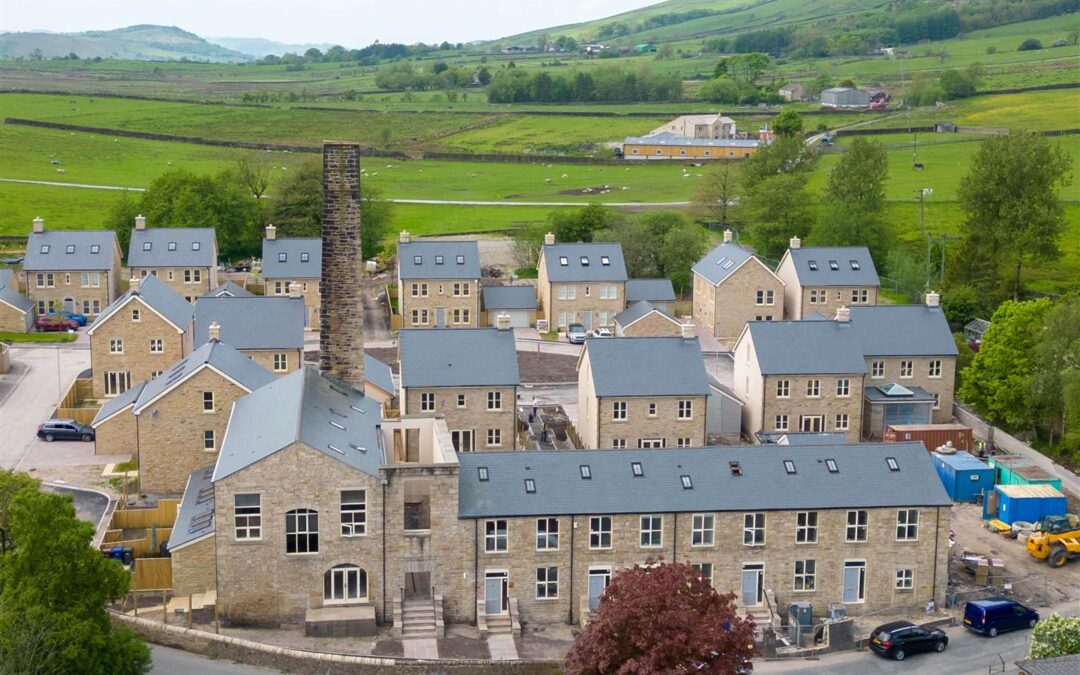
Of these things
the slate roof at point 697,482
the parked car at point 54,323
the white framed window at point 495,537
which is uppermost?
the parked car at point 54,323

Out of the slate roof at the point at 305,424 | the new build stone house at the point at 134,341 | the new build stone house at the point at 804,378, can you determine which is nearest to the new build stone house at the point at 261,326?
the new build stone house at the point at 134,341

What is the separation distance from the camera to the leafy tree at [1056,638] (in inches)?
1563

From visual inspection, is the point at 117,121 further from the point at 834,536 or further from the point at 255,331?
the point at 834,536

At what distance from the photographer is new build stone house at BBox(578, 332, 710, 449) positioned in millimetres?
63312

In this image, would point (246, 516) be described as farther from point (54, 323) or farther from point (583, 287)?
point (54, 323)

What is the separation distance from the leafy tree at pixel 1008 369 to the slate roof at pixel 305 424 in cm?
2094

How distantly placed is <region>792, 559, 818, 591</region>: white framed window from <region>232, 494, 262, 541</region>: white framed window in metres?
19.4

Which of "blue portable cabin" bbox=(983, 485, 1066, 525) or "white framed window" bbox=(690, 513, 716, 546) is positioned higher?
"white framed window" bbox=(690, 513, 716, 546)

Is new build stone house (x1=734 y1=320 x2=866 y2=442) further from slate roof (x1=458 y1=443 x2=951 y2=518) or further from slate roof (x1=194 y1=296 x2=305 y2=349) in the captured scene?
slate roof (x1=194 y1=296 x2=305 y2=349)

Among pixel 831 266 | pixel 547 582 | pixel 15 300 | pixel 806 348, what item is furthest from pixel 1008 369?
pixel 15 300

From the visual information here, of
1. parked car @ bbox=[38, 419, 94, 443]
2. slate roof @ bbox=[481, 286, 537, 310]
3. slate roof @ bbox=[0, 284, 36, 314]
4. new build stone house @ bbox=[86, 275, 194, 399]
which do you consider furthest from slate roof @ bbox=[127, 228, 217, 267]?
parked car @ bbox=[38, 419, 94, 443]

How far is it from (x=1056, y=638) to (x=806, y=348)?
29735 mm

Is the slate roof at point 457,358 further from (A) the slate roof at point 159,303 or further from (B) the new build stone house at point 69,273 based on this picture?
(B) the new build stone house at point 69,273

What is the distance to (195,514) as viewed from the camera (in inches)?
1948
